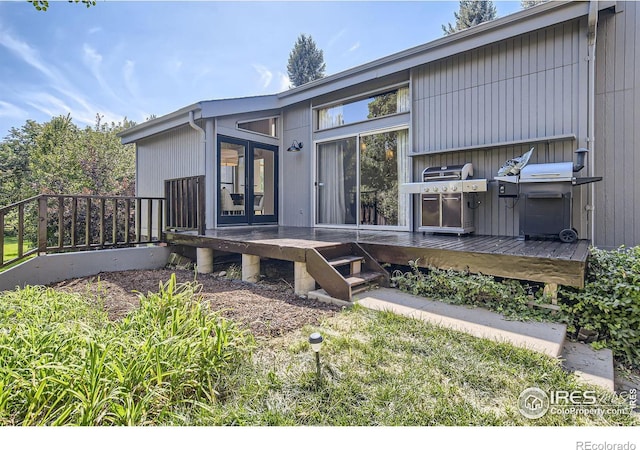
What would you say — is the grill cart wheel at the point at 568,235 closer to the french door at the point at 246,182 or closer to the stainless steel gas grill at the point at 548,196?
the stainless steel gas grill at the point at 548,196

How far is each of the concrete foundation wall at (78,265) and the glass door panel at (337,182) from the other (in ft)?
10.4

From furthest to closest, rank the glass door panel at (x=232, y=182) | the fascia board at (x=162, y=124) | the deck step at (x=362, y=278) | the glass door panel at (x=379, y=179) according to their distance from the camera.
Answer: the glass door panel at (x=232, y=182) < the fascia board at (x=162, y=124) < the glass door panel at (x=379, y=179) < the deck step at (x=362, y=278)

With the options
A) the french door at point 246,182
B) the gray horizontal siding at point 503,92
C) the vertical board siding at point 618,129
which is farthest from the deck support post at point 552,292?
the french door at point 246,182

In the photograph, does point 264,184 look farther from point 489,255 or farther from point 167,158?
point 489,255

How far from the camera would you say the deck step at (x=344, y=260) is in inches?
140

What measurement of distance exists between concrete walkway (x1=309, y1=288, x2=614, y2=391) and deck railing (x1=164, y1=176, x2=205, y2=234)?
9.99 ft

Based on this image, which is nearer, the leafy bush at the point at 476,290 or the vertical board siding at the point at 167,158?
the leafy bush at the point at 476,290

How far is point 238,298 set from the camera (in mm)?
3340

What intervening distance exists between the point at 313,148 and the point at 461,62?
3154 mm

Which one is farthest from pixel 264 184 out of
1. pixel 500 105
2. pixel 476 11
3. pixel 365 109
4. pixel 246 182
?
pixel 476 11

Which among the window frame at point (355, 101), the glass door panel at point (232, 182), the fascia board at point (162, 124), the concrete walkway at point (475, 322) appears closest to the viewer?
the concrete walkway at point (475, 322)

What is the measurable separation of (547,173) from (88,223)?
20.9ft

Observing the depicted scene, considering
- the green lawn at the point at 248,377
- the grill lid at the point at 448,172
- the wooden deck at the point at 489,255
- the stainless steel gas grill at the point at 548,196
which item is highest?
the grill lid at the point at 448,172
